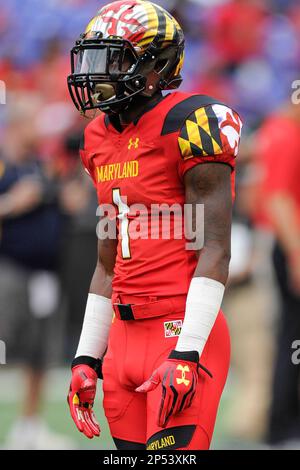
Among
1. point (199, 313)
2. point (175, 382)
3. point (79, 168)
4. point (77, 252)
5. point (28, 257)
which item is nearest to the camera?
point (175, 382)

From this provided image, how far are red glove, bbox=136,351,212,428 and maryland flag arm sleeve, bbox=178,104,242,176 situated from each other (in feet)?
1.97

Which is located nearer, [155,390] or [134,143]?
[155,390]

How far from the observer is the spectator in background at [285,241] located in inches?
241

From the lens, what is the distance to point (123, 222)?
3500 millimetres

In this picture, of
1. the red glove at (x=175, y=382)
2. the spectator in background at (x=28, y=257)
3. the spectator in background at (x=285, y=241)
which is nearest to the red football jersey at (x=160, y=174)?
the red glove at (x=175, y=382)

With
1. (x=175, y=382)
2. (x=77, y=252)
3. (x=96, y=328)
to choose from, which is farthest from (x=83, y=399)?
(x=77, y=252)

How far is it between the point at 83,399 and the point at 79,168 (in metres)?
4.72

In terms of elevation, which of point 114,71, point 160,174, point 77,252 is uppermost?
point 114,71

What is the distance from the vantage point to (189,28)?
1006 centimetres

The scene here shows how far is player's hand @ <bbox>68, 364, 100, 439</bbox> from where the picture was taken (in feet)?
11.6

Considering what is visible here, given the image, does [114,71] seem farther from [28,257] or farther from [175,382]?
[28,257]

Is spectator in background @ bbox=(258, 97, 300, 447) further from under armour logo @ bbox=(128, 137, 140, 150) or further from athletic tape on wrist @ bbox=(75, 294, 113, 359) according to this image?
under armour logo @ bbox=(128, 137, 140, 150)
